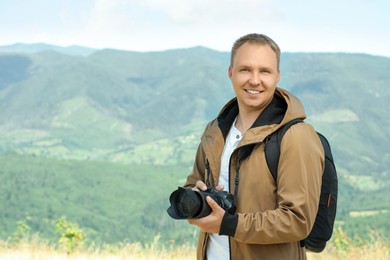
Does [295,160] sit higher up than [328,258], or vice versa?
[295,160]

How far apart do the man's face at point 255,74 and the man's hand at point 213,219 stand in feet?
1.29

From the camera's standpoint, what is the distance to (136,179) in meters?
124

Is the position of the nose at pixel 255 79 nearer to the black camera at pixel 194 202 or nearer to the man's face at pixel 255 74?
the man's face at pixel 255 74

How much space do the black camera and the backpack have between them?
18cm

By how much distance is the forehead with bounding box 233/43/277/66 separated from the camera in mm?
2090

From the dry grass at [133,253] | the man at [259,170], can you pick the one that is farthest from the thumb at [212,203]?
the dry grass at [133,253]

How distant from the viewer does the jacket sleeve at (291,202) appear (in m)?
1.94

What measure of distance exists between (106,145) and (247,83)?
198 m

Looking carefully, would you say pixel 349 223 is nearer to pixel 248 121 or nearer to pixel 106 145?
pixel 248 121

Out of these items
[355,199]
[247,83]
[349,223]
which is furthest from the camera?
[355,199]

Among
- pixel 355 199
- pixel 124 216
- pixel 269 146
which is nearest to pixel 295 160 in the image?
pixel 269 146

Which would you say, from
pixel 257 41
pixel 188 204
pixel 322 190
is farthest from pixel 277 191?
pixel 257 41

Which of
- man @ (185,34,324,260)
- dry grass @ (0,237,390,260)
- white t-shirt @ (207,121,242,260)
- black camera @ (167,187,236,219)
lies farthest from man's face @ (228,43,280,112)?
dry grass @ (0,237,390,260)

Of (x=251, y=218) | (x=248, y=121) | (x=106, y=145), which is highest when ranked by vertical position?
(x=248, y=121)
